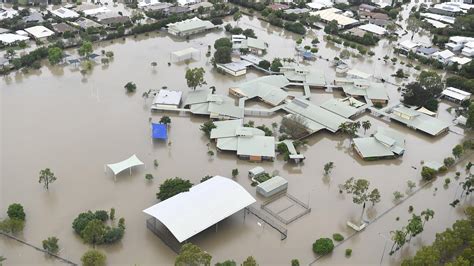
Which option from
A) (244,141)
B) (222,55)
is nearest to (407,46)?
(222,55)

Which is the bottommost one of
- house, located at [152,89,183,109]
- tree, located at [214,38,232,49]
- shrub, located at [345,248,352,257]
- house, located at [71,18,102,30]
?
shrub, located at [345,248,352,257]

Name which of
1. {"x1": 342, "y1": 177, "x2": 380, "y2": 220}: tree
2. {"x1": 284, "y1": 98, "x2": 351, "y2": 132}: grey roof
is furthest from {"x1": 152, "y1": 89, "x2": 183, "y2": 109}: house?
{"x1": 342, "y1": 177, "x2": 380, "y2": 220}: tree

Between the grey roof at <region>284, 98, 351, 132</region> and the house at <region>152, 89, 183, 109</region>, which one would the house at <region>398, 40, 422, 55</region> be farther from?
the house at <region>152, 89, 183, 109</region>

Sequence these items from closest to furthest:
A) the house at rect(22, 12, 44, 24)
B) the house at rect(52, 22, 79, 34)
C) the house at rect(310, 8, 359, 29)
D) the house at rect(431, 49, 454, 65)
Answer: the house at rect(431, 49, 454, 65), the house at rect(52, 22, 79, 34), the house at rect(22, 12, 44, 24), the house at rect(310, 8, 359, 29)

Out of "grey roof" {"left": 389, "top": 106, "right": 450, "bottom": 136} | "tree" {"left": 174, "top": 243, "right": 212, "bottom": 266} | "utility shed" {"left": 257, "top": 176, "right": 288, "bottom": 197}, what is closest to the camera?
"tree" {"left": 174, "top": 243, "right": 212, "bottom": 266}

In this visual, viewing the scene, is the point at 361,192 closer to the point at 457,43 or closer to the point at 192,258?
the point at 192,258

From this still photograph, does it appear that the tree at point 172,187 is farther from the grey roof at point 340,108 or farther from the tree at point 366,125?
the grey roof at point 340,108

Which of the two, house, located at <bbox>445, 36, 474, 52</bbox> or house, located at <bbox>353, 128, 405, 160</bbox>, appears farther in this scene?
house, located at <bbox>445, 36, 474, 52</bbox>
